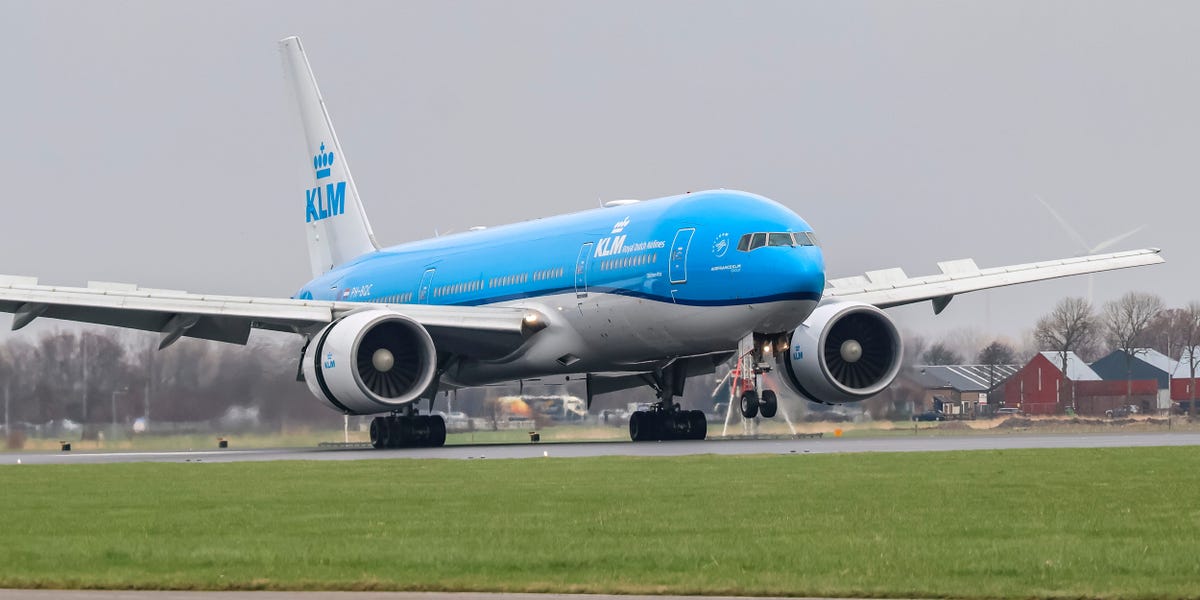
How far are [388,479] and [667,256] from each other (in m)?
12.7

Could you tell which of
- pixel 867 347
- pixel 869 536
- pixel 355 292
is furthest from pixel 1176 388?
pixel 869 536

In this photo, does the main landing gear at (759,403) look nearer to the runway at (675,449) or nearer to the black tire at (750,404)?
the black tire at (750,404)

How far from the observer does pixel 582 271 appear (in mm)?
39781

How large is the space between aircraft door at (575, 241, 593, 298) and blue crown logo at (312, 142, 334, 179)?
17171 mm

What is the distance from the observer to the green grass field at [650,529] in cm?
1372

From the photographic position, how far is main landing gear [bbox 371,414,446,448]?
4147cm

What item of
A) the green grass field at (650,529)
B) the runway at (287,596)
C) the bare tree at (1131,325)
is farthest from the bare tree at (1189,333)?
the runway at (287,596)

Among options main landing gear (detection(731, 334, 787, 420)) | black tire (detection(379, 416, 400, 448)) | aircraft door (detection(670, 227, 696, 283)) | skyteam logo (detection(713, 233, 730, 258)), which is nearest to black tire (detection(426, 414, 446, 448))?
black tire (detection(379, 416, 400, 448))

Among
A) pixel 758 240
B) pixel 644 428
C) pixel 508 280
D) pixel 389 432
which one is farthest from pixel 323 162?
pixel 758 240

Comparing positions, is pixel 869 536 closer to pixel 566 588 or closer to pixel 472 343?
pixel 566 588

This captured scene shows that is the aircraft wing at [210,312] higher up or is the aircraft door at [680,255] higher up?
the aircraft door at [680,255]

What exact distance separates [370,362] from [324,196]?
17597 mm

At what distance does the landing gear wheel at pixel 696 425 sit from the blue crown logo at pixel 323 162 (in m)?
17.6

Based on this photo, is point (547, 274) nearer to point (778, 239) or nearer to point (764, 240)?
point (764, 240)
